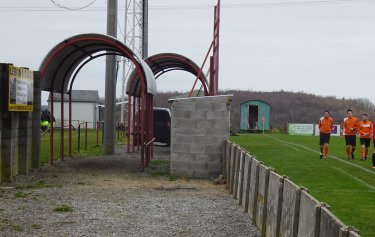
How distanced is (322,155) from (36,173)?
11.0 meters

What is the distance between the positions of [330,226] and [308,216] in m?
0.79

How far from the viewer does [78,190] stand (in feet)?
44.3

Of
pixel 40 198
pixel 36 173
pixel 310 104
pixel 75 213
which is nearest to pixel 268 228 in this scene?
pixel 75 213

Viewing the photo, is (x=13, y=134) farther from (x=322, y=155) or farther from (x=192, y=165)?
(x=322, y=155)

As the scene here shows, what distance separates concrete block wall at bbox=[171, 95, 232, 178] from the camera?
16281 mm

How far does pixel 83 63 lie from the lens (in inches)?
837

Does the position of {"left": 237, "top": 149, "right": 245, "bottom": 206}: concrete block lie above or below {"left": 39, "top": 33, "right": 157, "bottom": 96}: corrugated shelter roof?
below

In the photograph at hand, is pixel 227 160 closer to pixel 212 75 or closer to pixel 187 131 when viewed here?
pixel 187 131

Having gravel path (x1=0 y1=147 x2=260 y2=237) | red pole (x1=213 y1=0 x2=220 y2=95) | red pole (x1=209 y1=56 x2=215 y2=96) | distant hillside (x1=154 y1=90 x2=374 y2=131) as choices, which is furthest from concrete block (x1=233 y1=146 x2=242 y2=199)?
distant hillside (x1=154 y1=90 x2=374 y2=131)

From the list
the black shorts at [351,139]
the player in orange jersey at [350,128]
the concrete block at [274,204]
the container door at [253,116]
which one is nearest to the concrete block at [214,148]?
the player in orange jersey at [350,128]

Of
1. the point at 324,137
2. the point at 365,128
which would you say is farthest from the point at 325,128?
the point at 365,128

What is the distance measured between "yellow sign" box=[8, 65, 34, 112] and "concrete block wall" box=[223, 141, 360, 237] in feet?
19.6

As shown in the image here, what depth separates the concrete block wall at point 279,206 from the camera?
16.4ft

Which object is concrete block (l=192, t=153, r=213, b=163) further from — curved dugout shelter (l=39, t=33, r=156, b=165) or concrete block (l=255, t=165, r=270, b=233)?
concrete block (l=255, t=165, r=270, b=233)
